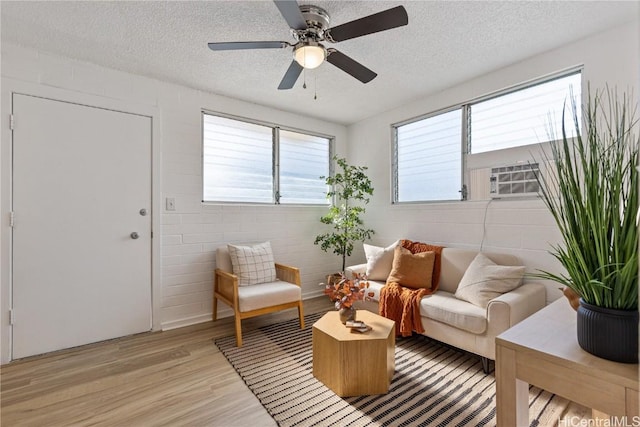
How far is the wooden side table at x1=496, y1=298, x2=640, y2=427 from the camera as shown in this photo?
0.78 meters

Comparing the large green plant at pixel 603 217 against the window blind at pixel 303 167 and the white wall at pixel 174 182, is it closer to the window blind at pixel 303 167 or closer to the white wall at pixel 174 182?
the white wall at pixel 174 182

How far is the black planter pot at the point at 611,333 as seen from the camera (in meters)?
0.80

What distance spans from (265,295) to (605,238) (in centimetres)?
236

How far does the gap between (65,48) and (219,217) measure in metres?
1.88

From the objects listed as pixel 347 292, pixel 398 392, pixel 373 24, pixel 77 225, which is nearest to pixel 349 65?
pixel 373 24

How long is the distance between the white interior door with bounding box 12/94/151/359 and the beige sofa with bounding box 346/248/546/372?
7.92 ft

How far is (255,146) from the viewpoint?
3.56 m

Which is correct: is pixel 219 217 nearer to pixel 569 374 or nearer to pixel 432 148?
pixel 432 148

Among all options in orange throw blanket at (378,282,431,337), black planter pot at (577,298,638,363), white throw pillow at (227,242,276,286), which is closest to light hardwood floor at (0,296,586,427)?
white throw pillow at (227,242,276,286)

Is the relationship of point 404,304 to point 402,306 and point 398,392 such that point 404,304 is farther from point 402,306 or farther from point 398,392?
point 398,392

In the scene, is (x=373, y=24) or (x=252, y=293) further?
(x=252, y=293)

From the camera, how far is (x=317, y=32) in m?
1.87

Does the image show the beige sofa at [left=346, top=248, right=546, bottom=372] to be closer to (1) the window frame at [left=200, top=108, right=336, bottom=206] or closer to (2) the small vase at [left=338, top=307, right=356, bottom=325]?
(2) the small vase at [left=338, top=307, right=356, bottom=325]

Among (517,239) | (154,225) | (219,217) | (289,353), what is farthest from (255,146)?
(517,239)
